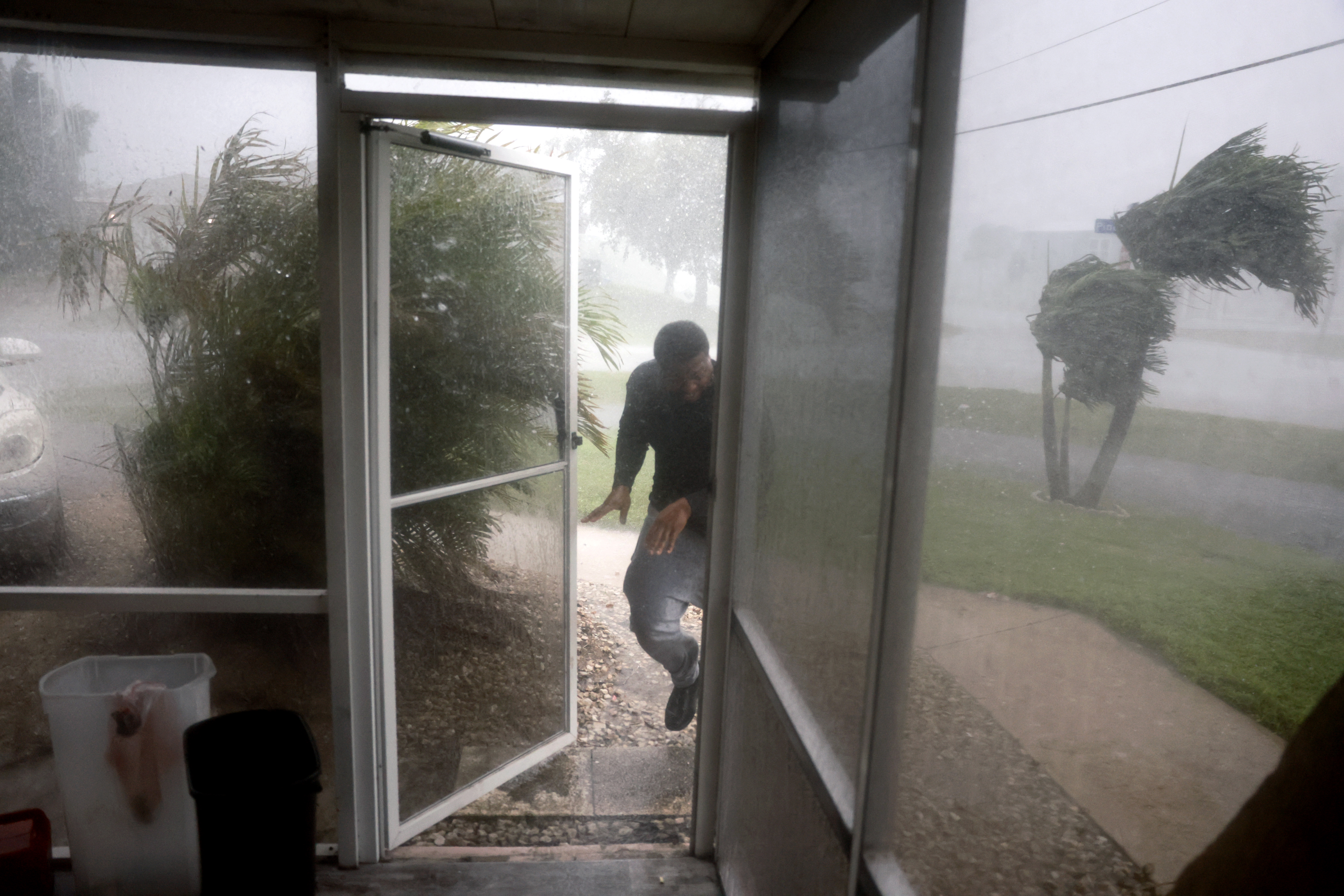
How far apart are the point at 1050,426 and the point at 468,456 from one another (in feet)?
6.81

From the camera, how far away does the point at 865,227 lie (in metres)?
1.39

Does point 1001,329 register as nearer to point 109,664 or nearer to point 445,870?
point 445,870

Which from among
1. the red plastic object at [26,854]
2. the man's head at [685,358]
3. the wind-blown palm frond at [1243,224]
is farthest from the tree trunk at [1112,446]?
the red plastic object at [26,854]

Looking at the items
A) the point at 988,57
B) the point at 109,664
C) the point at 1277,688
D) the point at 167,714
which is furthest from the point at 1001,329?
the point at 109,664

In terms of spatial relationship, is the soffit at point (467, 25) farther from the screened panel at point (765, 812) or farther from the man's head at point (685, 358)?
the screened panel at point (765, 812)

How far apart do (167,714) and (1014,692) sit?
2.32 meters

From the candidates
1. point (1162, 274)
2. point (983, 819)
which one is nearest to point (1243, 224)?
point (1162, 274)

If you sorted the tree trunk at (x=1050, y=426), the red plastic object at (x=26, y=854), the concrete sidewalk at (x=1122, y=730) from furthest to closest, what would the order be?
the red plastic object at (x=26, y=854), the tree trunk at (x=1050, y=426), the concrete sidewalk at (x=1122, y=730)

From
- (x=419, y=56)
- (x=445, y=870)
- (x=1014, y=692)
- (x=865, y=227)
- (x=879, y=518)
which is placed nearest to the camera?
(x=1014, y=692)

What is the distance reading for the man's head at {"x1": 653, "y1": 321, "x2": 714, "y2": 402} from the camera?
2.73 metres

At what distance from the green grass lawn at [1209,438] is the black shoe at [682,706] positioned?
102 inches

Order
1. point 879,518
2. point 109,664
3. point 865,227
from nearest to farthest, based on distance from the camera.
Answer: point 879,518, point 865,227, point 109,664

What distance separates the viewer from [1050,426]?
31.8 inches

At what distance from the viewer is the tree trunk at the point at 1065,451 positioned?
0.77 m
